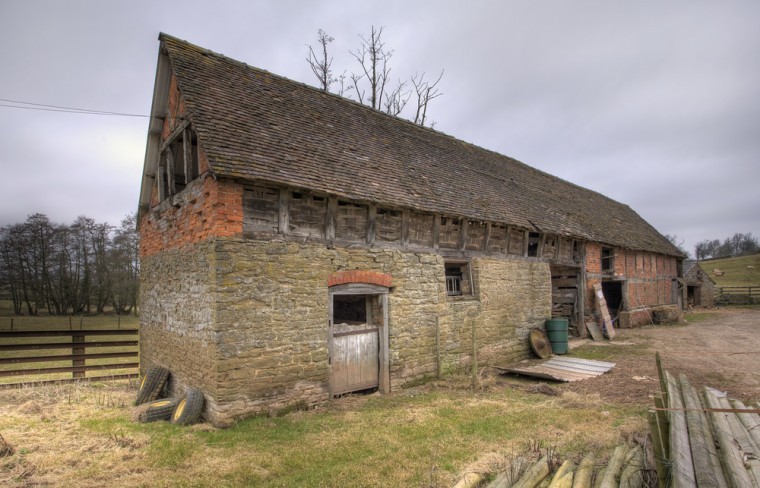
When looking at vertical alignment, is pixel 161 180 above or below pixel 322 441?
above

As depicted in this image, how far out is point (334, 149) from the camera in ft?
31.4

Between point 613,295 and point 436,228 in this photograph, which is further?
point 613,295

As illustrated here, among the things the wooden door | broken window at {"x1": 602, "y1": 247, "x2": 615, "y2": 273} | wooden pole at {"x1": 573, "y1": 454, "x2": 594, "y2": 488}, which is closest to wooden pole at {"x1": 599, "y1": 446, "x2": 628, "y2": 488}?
wooden pole at {"x1": 573, "y1": 454, "x2": 594, "y2": 488}

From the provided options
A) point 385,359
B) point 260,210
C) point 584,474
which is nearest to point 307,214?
point 260,210

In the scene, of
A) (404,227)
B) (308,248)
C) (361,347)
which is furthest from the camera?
(404,227)

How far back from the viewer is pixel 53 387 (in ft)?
33.3

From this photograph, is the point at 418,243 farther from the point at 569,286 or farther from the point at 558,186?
the point at 558,186

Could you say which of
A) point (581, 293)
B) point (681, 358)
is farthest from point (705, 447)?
point (581, 293)

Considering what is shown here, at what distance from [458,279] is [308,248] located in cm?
526

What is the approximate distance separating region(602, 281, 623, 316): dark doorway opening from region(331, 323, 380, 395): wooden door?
56.2 feet

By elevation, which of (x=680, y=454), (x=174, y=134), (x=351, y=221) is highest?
(x=174, y=134)

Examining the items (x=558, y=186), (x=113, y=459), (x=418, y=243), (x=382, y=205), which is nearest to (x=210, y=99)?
(x=382, y=205)

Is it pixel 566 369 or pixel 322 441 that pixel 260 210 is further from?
pixel 566 369

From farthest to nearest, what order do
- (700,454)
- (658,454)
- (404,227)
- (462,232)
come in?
(462,232)
(404,227)
(700,454)
(658,454)
